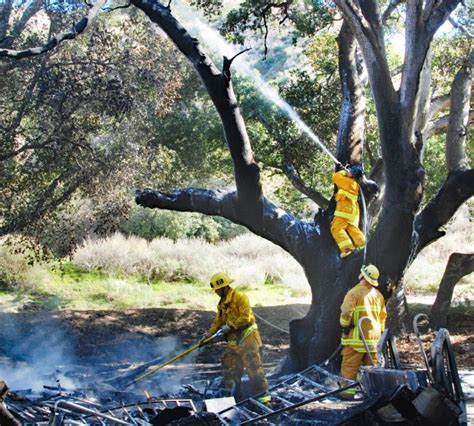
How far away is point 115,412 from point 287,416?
182 centimetres

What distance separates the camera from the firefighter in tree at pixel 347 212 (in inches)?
431

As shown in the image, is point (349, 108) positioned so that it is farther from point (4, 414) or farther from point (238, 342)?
point (4, 414)

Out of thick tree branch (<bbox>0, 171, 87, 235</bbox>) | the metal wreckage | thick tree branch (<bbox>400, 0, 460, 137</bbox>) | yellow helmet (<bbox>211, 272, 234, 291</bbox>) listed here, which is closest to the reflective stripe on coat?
the metal wreckage

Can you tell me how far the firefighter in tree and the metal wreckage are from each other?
255 cm

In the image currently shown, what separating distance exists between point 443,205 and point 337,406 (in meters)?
4.74

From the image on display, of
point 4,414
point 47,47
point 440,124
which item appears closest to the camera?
point 4,414

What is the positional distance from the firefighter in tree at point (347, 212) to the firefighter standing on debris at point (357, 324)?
133cm

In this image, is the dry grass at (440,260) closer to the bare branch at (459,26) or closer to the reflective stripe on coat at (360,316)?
the bare branch at (459,26)

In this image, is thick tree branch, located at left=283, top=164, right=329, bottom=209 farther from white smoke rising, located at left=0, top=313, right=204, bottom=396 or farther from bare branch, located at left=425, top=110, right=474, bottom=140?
white smoke rising, located at left=0, top=313, right=204, bottom=396

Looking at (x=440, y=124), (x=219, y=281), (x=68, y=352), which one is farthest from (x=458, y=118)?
(x=68, y=352)

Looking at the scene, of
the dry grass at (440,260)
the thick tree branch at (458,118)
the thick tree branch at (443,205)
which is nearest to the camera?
the thick tree branch at (443,205)

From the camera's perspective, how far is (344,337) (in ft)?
32.1

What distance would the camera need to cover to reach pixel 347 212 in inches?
432

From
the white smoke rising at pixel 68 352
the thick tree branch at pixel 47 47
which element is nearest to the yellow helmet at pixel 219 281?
the white smoke rising at pixel 68 352
